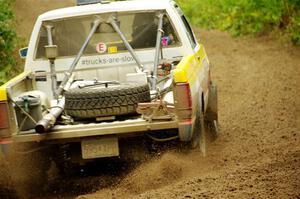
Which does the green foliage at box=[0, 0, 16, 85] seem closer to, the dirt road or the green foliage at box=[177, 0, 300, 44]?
the dirt road

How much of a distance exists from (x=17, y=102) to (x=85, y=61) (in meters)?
1.49

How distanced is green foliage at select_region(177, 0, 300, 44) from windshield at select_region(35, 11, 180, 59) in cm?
1014

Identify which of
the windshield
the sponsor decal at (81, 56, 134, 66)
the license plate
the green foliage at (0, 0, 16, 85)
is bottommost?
the green foliage at (0, 0, 16, 85)

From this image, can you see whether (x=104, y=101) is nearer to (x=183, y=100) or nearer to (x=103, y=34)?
(x=183, y=100)

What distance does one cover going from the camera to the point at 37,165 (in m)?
7.42

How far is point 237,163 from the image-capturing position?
7137 millimetres

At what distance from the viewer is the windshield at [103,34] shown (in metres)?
8.26

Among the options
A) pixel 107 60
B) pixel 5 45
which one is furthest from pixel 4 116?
pixel 5 45

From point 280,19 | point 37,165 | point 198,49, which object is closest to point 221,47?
point 280,19

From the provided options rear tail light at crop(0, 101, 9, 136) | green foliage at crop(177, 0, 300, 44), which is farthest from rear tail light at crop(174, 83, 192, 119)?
green foliage at crop(177, 0, 300, 44)

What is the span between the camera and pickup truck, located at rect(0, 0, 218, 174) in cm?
666

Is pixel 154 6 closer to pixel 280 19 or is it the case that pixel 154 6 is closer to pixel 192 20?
pixel 280 19

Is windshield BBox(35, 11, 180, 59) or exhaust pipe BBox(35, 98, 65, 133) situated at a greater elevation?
windshield BBox(35, 11, 180, 59)

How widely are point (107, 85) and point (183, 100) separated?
0.82 m
